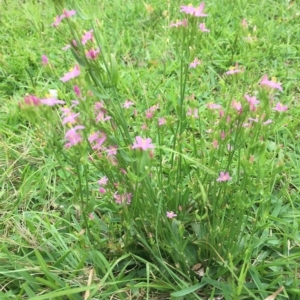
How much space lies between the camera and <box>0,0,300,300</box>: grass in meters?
1.02

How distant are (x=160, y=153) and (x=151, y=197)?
15 cm

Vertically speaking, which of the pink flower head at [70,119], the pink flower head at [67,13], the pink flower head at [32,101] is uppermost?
the pink flower head at [67,13]

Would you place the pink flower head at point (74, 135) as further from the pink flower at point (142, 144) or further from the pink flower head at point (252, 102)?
the pink flower head at point (252, 102)

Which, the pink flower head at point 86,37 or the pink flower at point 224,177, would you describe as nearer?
the pink flower head at point 86,37

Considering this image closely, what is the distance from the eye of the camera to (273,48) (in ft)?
7.61

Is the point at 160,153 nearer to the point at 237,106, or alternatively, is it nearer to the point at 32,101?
the point at 237,106

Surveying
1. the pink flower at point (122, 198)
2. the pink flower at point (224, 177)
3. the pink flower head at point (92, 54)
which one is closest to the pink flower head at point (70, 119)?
the pink flower head at point (92, 54)

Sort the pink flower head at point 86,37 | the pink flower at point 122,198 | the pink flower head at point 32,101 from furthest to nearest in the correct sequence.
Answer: the pink flower at point 122,198, the pink flower head at point 86,37, the pink flower head at point 32,101

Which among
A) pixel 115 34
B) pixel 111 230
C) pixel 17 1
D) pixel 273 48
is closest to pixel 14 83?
pixel 115 34

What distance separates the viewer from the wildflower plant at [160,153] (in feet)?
3.03

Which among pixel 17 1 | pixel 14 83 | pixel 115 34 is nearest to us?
pixel 14 83

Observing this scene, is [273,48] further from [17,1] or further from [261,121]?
[17,1]

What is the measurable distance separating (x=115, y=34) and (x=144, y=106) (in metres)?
0.80

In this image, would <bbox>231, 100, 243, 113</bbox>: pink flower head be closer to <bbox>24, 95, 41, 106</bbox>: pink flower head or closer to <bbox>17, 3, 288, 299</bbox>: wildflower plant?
<bbox>17, 3, 288, 299</bbox>: wildflower plant
